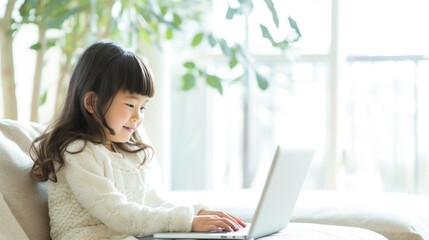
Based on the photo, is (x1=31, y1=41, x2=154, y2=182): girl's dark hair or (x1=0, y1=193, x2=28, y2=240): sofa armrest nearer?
(x1=0, y1=193, x2=28, y2=240): sofa armrest

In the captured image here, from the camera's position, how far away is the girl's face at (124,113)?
2.17m

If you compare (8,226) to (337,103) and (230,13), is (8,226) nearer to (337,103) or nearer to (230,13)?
(230,13)

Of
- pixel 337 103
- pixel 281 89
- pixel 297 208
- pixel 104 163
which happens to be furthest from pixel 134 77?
pixel 281 89

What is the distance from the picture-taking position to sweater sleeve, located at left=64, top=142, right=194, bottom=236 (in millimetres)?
2006

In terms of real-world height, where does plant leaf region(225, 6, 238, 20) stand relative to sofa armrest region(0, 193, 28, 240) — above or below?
above

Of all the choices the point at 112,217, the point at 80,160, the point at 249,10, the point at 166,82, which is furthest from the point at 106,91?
the point at 166,82

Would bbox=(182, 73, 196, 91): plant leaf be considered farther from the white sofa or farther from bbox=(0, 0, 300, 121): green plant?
the white sofa

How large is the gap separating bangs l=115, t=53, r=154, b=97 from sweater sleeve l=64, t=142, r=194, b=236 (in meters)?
0.22

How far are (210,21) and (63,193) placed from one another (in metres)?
2.36

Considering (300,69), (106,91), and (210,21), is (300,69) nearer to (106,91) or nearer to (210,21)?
(210,21)

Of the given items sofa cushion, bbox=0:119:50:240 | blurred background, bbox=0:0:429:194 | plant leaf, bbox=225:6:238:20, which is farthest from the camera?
blurred background, bbox=0:0:429:194

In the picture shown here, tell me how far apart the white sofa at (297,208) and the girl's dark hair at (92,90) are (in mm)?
56

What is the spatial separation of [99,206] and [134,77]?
35cm

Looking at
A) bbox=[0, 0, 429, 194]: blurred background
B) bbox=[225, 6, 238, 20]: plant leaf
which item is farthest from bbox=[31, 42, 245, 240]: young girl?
bbox=[0, 0, 429, 194]: blurred background
